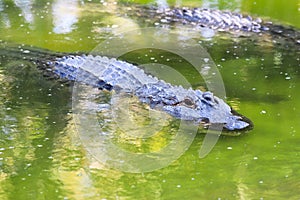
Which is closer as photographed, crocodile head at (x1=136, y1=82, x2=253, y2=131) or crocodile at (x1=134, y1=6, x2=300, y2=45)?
crocodile head at (x1=136, y1=82, x2=253, y2=131)

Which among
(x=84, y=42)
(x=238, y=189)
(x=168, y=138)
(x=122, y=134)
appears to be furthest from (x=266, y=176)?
(x=84, y=42)

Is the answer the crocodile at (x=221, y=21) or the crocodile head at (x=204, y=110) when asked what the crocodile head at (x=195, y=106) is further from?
the crocodile at (x=221, y=21)

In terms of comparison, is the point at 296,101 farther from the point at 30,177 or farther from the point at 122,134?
the point at 30,177

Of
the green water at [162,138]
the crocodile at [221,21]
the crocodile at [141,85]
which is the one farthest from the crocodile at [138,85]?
the crocodile at [221,21]

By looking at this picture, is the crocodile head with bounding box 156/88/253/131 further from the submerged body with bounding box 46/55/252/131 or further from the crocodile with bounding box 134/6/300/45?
the crocodile with bounding box 134/6/300/45

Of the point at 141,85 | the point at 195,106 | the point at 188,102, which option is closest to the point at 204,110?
the point at 195,106

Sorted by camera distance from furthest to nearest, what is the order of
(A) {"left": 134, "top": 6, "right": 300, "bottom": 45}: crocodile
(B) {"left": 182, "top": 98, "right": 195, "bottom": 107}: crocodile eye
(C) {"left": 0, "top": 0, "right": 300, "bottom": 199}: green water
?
(A) {"left": 134, "top": 6, "right": 300, "bottom": 45}: crocodile, (B) {"left": 182, "top": 98, "right": 195, "bottom": 107}: crocodile eye, (C) {"left": 0, "top": 0, "right": 300, "bottom": 199}: green water

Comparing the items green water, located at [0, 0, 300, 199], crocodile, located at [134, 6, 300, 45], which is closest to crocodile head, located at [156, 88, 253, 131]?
green water, located at [0, 0, 300, 199]

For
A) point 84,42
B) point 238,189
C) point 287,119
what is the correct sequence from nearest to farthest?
point 238,189, point 287,119, point 84,42
